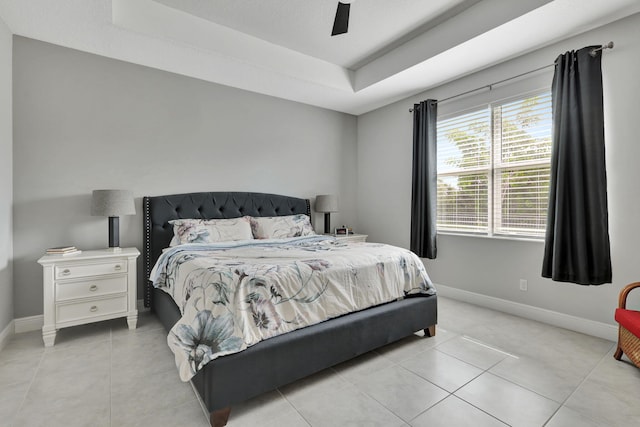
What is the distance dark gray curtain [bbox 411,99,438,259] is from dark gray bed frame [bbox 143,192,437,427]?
4.37ft

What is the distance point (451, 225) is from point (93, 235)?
12.9 feet

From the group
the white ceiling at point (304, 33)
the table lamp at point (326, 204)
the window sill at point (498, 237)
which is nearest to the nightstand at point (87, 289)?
the white ceiling at point (304, 33)

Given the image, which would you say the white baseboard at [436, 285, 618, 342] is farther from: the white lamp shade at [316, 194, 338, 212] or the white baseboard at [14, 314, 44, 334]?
the white baseboard at [14, 314, 44, 334]

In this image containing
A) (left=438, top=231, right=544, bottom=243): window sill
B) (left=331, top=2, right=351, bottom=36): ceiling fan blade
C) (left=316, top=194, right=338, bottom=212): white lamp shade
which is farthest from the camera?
(left=316, top=194, right=338, bottom=212): white lamp shade

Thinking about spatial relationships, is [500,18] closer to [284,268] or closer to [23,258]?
[284,268]

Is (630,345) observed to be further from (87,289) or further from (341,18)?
(87,289)

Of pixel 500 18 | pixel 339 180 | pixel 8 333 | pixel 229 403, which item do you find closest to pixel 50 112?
pixel 8 333

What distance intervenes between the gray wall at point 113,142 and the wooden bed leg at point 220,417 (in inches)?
91.8

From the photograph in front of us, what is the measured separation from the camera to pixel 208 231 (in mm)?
3096

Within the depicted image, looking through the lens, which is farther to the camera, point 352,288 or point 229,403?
point 352,288

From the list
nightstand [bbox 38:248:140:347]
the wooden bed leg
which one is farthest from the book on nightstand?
the wooden bed leg

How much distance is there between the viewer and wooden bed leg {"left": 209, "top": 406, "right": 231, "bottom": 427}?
1501 millimetres

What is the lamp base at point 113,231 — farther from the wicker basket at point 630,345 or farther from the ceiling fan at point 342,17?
the wicker basket at point 630,345

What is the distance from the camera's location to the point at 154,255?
10.5 feet
